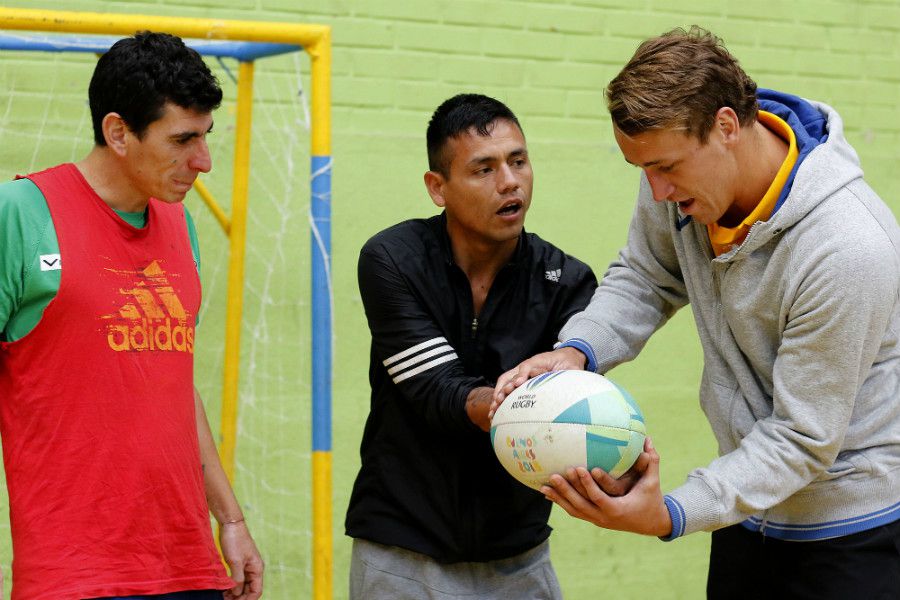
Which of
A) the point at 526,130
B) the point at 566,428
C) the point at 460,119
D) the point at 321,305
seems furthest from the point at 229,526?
the point at 526,130

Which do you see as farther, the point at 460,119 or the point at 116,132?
the point at 460,119

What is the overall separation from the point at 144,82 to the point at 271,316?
6.36ft

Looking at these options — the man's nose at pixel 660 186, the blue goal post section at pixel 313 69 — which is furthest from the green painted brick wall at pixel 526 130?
the man's nose at pixel 660 186

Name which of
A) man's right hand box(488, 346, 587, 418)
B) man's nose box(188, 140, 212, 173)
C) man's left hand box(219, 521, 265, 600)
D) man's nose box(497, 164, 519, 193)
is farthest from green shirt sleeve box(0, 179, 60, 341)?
man's nose box(497, 164, 519, 193)

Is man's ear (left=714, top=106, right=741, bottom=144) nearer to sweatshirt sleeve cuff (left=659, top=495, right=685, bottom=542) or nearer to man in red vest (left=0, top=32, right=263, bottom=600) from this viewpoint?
sweatshirt sleeve cuff (left=659, top=495, right=685, bottom=542)

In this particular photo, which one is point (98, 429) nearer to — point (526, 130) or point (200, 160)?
point (200, 160)

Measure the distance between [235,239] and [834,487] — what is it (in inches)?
88.4

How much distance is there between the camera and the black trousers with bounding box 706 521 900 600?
258 centimetres

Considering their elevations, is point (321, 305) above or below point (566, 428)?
above

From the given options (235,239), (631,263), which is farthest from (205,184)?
(631,263)

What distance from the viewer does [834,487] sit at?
8.48ft

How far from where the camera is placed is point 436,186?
3.21 m

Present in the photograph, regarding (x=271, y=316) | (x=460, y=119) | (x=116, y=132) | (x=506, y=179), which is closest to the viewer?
(x=116, y=132)

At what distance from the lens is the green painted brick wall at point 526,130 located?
14.8 feet
